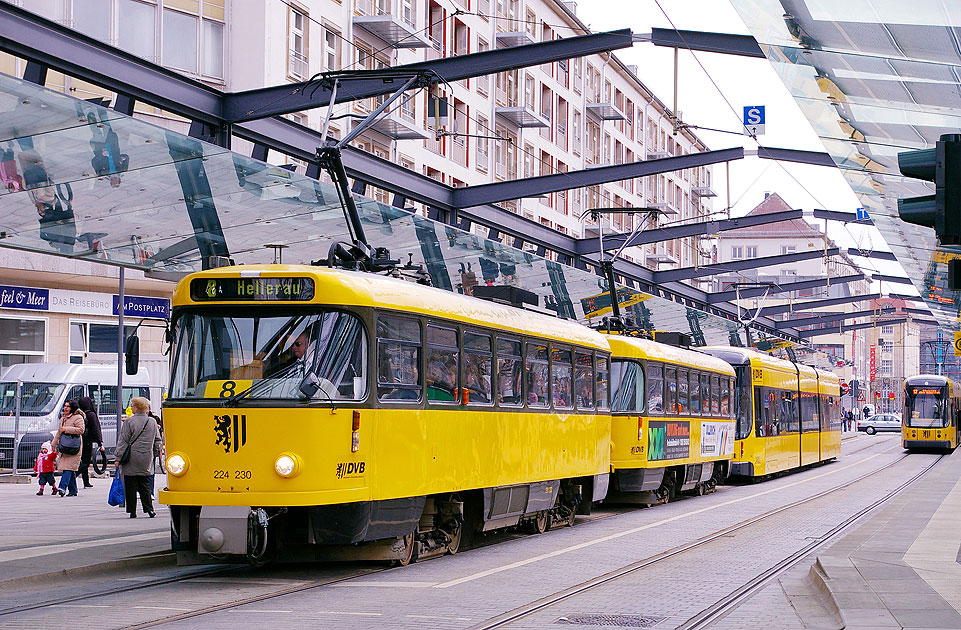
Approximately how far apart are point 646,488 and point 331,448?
37.6ft

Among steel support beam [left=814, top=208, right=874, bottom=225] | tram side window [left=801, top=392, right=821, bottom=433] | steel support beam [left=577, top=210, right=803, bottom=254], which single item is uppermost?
steel support beam [left=814, top=208, right=874, bottom=225]

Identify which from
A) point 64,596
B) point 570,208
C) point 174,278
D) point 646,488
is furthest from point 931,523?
point 570,208

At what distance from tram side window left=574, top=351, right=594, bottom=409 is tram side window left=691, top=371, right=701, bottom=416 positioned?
664 cm

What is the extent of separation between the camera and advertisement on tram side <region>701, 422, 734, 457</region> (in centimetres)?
2727

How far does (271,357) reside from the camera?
12539 millimetres

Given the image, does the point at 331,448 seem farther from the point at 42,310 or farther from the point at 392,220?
the point at 42,310

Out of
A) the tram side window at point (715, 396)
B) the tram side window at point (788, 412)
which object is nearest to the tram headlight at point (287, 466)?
the tram side window at point (715, 396)

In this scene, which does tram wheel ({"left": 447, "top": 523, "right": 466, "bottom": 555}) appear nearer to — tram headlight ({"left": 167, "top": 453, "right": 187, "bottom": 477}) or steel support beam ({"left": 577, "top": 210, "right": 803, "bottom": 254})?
tram headlight ({"left": 167, "top": 453, "right": 187, "bottom": 477})

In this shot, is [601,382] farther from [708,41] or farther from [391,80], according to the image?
[708,41]

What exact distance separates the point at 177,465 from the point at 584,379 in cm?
831

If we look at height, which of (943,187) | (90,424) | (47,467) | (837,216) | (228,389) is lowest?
(47,467)

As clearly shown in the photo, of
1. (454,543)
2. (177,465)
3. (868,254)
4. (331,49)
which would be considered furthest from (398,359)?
(868,254)

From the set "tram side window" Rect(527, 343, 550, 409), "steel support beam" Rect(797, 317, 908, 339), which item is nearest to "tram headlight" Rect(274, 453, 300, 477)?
"tram side window" Rect(527, 343, 550, 409)

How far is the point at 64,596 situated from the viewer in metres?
11.4
